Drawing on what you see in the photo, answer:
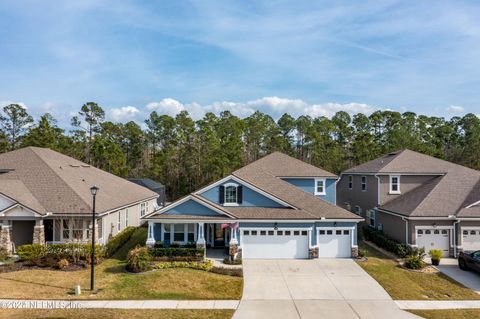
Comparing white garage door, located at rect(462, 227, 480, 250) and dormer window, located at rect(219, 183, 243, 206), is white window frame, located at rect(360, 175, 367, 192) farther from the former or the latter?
dormer window, located at rect(219, 183, 243, 206)

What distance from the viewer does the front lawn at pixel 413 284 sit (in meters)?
15.8

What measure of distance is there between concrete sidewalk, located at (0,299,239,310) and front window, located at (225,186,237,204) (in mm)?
9185

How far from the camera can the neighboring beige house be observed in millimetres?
20634

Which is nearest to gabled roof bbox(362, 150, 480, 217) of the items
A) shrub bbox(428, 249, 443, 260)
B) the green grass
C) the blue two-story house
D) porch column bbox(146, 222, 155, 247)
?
shrub bbox(428, 249, 443, 260)

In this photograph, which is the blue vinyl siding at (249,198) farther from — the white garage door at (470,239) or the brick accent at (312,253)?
the white garage door at (470,239)

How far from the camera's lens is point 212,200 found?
2316 cm

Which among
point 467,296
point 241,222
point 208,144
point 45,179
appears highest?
point 208,144

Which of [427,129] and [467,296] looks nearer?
[467,296]

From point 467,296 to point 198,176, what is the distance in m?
41.4

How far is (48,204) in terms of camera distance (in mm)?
21375

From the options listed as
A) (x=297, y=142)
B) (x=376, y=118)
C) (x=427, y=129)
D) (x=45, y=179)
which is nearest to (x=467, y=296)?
(x=45, y=179)

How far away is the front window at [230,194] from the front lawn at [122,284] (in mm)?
5871

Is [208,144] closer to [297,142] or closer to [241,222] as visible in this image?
[297,142]

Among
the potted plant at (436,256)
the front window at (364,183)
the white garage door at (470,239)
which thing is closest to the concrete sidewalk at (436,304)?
the potted plant at (436,256)
